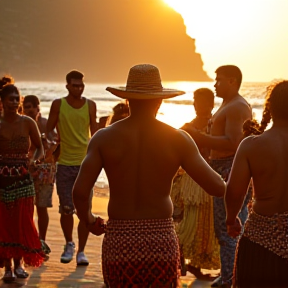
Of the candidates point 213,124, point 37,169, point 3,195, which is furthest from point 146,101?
point 37,169

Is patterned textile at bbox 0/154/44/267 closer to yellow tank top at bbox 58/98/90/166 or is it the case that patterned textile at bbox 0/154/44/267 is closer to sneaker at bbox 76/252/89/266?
sneaker at bbox 76/252/89/266

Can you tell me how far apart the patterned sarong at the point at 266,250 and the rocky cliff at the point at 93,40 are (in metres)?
137

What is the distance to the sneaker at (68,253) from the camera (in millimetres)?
9375

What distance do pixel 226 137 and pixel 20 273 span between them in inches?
95.2

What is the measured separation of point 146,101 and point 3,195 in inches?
148

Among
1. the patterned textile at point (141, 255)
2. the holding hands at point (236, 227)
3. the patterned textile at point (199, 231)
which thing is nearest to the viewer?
the patterned textile at point (141, 255)

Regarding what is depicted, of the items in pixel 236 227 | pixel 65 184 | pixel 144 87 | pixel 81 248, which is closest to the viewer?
pixel 144 87

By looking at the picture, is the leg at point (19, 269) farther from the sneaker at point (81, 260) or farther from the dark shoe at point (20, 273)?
the sneaker at point (81, 260)

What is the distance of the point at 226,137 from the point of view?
25.5 ft

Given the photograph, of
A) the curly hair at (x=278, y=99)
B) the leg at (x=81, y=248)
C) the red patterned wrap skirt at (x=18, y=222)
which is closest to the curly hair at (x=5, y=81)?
the red patterned wrap skirt at (x=18, y=222)

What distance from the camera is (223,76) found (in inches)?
317

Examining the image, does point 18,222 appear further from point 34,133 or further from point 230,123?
point 230,123

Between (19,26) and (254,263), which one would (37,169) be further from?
(19,26)

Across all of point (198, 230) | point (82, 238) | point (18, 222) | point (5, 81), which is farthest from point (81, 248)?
point (5, 81)
